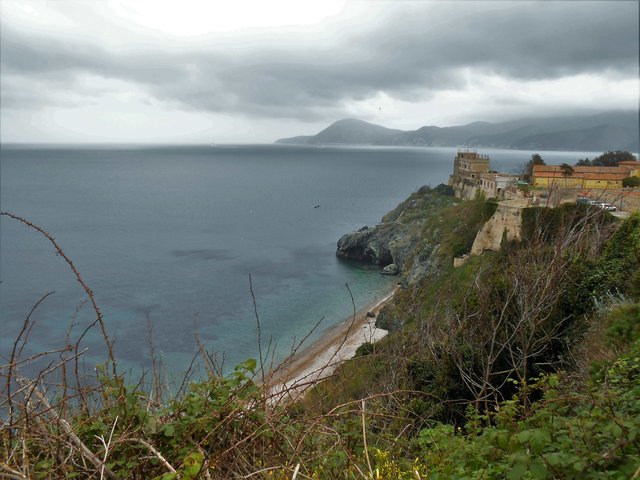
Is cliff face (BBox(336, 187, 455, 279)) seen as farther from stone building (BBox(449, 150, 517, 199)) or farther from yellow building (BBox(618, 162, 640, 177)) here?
yellow building (BBox(618, 162, 640, 177))

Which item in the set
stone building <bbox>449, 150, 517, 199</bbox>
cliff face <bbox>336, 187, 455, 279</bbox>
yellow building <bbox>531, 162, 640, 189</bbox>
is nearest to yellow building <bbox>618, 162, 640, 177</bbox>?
yellow building <bbox>531, 162, 640, 189</bbox>

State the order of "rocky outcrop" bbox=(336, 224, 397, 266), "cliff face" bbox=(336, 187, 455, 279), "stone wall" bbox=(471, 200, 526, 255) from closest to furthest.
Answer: "stone wall" bbox=(471, 200, 526, 255) → "cliff face" bbox=(336, 187, 455, 279) → "rocky outcrop" bbox=(336, 224, 397, 266)

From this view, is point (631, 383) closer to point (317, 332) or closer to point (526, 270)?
point (526, 270)

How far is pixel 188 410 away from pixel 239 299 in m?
44.3

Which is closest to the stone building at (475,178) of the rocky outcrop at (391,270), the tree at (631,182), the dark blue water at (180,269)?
the tree at (631,182)

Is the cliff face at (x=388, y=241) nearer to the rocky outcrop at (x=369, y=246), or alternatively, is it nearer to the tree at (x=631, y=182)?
the rocky outcrop at (x=369, y=246)

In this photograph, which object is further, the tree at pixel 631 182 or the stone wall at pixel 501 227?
the tree at pixel 631 182

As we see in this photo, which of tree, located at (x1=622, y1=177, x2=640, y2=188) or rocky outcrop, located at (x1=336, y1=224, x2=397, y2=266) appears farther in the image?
rocky outcrop, located at (x1=336, y1=224, x2=397, y2=266)

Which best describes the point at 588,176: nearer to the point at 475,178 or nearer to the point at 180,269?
the point at 475,178

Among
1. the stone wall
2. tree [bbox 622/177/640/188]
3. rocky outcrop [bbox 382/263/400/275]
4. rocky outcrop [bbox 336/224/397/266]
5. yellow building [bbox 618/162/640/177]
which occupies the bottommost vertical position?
rocky outcrop [bbox 382/263/400/275]

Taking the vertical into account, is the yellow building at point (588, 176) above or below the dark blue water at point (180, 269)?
above

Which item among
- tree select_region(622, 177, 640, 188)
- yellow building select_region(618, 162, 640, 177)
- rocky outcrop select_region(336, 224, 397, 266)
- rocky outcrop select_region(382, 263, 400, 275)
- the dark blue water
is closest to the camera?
the dark blue water

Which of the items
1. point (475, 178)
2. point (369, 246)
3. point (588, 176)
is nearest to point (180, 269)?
point (369, 246)

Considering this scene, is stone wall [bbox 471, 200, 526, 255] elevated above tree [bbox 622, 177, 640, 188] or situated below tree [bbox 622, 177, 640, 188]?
below
